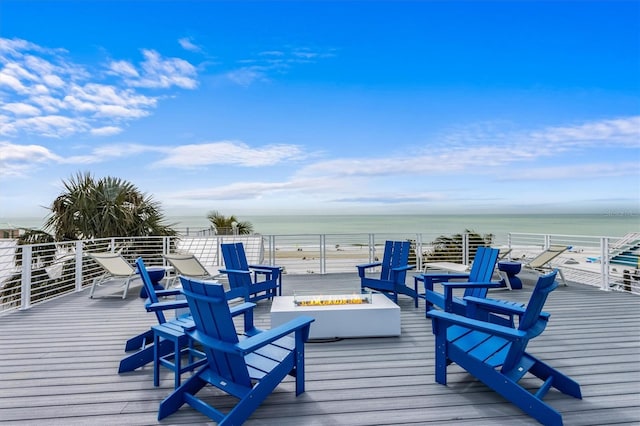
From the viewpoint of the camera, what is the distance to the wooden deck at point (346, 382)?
83.8 inches

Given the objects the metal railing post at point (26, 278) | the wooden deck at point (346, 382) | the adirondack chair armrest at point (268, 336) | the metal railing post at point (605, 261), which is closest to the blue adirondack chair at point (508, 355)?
the wooden deck at point (346, 382)

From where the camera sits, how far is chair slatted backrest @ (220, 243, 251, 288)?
191 inches

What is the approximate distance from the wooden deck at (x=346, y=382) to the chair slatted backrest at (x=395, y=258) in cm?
89

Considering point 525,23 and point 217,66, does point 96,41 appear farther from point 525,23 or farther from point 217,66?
point 525,23

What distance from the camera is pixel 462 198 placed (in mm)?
28016

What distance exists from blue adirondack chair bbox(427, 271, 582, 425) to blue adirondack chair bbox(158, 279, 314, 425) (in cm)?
103

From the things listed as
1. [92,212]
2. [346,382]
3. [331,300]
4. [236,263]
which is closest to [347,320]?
[331,300]

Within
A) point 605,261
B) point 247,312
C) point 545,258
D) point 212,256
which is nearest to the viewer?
point 247,312

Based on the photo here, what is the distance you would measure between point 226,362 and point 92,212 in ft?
29.4

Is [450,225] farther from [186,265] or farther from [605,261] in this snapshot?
[186,265]

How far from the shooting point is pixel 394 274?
4.95 m

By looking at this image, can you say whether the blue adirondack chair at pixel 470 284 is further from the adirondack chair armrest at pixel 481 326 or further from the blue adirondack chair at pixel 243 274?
the blue adirondack chair at pixel 243 274

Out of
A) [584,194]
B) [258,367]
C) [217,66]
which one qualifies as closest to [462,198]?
[584,194]

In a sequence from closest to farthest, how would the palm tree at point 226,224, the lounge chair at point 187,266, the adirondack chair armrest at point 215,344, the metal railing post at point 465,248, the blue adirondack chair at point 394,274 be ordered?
the adirondack chair armrest at point 215,344, the blue adirondack chair at point 394,274, the lounge chair at point 187,266, the metal railing post at point 465,248, the palm tree at point 226,224
